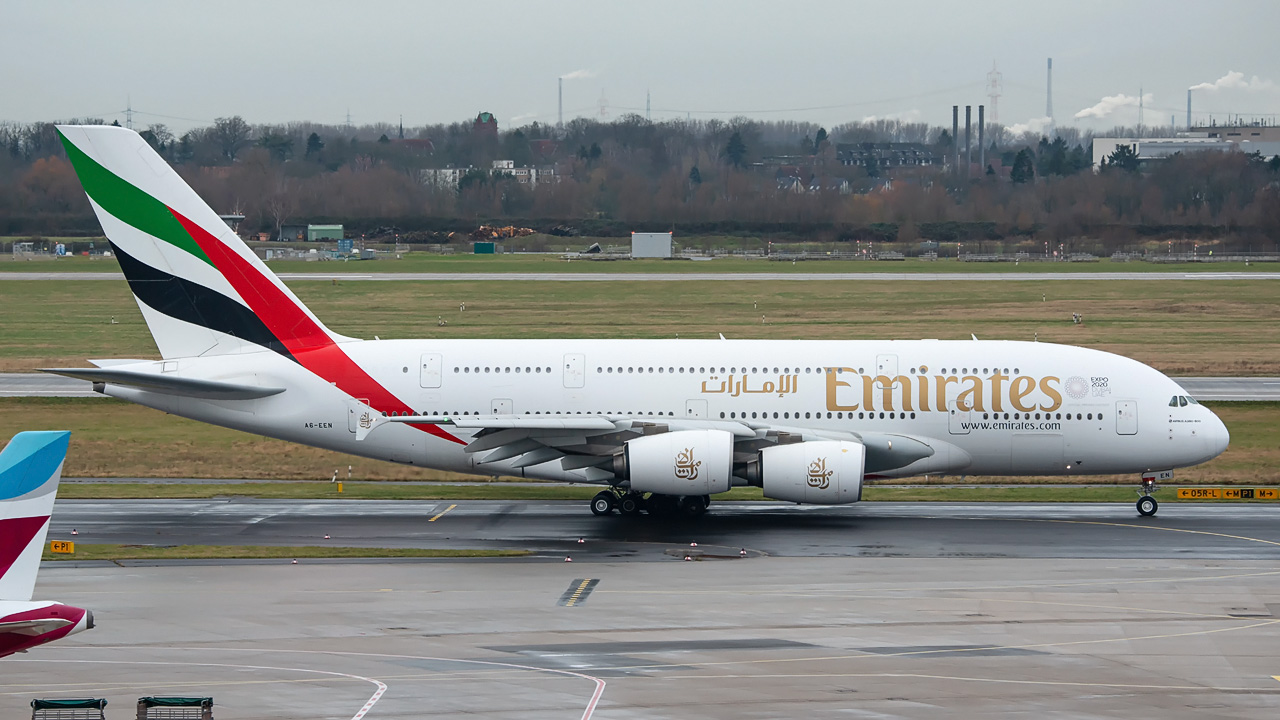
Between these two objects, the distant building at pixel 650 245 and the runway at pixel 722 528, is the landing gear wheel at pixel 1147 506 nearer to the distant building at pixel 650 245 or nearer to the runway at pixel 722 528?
the runway at pixel 722 528

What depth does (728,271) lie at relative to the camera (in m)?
109

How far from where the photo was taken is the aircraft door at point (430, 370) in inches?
1278

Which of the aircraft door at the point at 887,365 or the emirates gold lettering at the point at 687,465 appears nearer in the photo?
the emirates gold lettering at the point at 687,465

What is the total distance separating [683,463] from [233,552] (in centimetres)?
964

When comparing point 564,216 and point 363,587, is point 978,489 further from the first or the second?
point 564,216

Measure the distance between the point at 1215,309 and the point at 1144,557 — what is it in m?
57.4

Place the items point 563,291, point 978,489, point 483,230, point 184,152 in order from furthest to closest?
point 184,152 → point 483,230 → point 563,291 → point 978,489

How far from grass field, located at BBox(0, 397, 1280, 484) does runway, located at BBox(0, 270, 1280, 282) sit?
52396 mm

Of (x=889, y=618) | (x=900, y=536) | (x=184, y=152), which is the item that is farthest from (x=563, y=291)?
(x=184, y=152)

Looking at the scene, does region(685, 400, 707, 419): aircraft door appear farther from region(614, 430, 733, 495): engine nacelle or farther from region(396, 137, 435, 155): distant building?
region(396, 137, 435, 155): distant building

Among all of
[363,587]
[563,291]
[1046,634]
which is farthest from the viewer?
[563,291]

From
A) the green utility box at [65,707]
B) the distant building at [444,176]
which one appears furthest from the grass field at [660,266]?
the green utility box at [65,707]

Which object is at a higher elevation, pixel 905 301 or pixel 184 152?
pixel 184 152

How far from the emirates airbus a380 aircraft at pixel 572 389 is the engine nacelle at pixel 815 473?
165 centimetres
